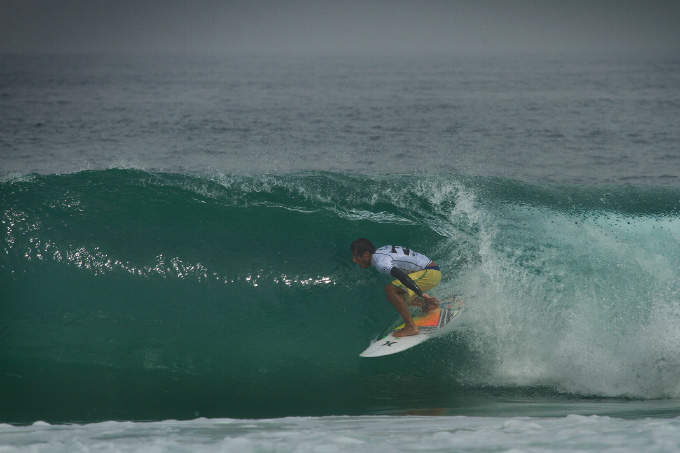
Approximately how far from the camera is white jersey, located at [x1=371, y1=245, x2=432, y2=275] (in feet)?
18.8

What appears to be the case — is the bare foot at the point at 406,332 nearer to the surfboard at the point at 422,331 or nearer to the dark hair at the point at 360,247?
the surfboard at the point at 422,331

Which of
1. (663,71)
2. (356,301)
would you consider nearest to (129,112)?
(356,301)

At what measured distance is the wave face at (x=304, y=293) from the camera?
18.0 feet

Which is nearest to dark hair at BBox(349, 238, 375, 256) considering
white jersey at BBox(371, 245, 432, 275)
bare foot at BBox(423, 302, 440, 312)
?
white jersey at BBox(371, 245, 432, 275)

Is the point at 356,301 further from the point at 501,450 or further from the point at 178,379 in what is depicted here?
the point at 501,450

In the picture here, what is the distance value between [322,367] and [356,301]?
979 millimetres

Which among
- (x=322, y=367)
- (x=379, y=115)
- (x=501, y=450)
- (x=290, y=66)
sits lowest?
(x=322, y=367)

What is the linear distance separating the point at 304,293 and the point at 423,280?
4.72ft

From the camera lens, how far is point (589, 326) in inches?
235

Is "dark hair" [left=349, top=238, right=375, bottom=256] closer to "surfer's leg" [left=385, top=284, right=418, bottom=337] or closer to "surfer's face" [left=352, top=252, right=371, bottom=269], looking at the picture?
"surfer's face" [left=352, top=252, right=371, bottom=269]

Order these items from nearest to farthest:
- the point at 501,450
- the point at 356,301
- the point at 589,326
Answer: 1. the point at 501,450
2. the point at 589,326
3. the point at 356,301

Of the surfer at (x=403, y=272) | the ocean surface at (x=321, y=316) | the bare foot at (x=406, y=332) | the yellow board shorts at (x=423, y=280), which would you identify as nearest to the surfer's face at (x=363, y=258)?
the surfer at (x=403, y=272)

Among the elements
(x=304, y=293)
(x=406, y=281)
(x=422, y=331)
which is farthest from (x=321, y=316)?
(x=406, y=281)

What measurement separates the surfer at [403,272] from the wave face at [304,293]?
364 millimetres
